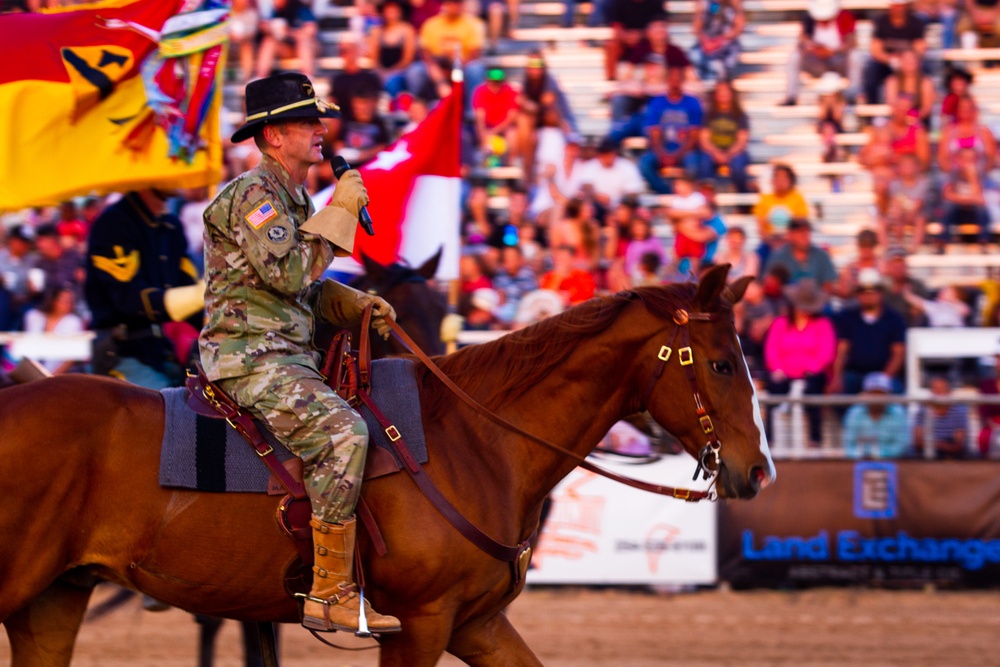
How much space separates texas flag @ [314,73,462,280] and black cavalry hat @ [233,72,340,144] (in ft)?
10.3

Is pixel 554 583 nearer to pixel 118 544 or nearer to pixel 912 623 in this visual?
pixel 912 623

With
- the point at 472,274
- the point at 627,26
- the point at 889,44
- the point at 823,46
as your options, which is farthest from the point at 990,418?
the point at 627,26

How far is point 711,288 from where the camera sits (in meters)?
5.38

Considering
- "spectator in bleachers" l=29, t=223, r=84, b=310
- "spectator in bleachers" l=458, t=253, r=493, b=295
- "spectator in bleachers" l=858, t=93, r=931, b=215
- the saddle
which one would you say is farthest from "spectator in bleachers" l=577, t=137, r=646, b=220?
the saddle

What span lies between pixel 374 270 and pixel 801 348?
4.73 meters

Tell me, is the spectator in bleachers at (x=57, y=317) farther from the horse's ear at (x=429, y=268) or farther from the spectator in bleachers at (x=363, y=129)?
the horse's ear at (x=429, y=268)

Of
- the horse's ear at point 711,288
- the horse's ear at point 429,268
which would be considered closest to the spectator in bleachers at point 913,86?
the horse's ear at point 429,268

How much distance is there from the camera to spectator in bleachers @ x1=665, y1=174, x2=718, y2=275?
42.6ft

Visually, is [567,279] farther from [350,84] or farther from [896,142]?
[896,142]

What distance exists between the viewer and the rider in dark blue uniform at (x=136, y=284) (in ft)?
23.9

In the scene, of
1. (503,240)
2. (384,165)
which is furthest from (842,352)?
(384,165)

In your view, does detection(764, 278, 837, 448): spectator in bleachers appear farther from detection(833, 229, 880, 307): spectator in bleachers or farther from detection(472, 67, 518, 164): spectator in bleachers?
detection(472, 67, 518, 164): spectator in bleachers

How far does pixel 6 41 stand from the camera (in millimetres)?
6961

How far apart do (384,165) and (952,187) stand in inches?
270
